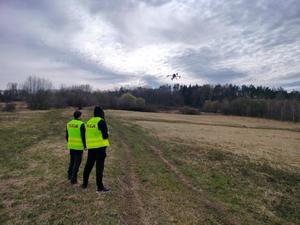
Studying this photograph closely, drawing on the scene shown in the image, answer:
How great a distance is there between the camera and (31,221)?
477 cm

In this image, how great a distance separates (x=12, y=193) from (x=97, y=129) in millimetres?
3462

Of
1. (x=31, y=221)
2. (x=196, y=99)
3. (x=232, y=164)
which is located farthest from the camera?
(x=196, y=99)

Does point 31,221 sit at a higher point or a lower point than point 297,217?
higher

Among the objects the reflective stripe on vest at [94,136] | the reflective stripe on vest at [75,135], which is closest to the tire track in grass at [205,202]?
the reflective stripe on vest at [94,136]

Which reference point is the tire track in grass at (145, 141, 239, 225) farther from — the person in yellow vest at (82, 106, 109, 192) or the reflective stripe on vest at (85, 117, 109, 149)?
the reflective stripe on vest at (85, 117, 109, 149)

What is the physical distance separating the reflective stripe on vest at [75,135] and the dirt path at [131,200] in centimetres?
216

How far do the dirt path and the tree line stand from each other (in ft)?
102

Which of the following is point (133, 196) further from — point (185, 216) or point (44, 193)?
point (44, 193)

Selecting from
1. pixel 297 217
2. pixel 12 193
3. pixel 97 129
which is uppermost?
pixel 97 129

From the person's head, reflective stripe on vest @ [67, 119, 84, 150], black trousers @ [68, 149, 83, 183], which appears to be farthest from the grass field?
the person's head

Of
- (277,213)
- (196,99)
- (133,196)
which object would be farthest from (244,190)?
(196,99)

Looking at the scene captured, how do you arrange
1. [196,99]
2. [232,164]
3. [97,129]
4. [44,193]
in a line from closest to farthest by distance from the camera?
[97,129] < [44,193] < [232,164] < [196,99]

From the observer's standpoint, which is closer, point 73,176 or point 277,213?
point 277,213

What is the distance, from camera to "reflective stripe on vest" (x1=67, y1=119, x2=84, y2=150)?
6477 millimetres
